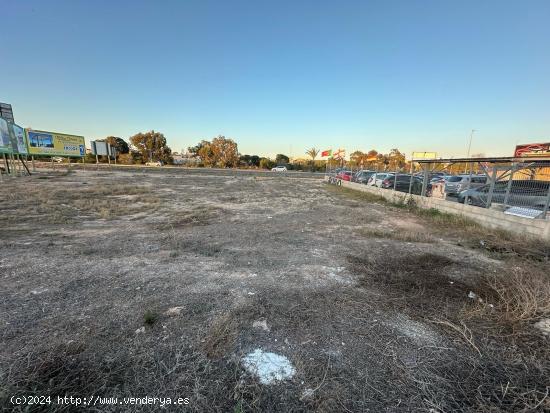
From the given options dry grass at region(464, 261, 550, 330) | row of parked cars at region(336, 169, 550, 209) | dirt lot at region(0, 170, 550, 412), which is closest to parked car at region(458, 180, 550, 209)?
row of parked cars at region(336, 169, 550, 209)

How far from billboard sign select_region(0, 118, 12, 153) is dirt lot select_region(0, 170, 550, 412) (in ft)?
57.9

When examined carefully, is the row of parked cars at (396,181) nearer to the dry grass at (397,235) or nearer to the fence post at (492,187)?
the fence post at (492,187)

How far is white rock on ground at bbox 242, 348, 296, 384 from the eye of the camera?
2.29m

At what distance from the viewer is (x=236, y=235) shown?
679 cm

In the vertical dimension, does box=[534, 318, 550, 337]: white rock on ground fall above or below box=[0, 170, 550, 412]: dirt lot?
above

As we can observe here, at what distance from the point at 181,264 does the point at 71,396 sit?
2.69 m

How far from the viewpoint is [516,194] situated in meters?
7.89

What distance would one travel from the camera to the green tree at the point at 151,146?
57.7 m

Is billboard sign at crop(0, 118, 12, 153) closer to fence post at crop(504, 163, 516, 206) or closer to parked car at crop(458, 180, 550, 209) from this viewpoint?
parked car at crop(458, 180, 550, 209)

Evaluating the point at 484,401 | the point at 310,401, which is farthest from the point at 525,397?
the point at 310,401

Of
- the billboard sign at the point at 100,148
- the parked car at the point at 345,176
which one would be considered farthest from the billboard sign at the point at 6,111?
the parked car at the point at 345,176

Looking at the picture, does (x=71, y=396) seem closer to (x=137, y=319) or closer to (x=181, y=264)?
(x=137, y=319)

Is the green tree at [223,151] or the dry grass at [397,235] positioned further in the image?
the green tree at [223,151]

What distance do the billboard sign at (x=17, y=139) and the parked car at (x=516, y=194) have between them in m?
30.3
